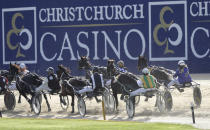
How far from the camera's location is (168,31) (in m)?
45.5

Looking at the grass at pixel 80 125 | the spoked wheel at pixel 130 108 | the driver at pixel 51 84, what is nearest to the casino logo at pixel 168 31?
the driver at pixel 51 84

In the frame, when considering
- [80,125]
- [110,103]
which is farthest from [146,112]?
[80,125]

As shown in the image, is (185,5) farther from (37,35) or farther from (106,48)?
(37,35)

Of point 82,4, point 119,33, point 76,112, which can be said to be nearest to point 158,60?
point 119,33

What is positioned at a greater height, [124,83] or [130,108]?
[124,83]

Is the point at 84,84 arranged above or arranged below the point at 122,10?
below

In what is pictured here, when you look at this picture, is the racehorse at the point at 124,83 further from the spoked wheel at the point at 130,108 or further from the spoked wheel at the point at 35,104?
the spoked wheel at the point at 35,104

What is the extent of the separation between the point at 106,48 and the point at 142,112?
17.0 m

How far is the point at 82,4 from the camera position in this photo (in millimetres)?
48719

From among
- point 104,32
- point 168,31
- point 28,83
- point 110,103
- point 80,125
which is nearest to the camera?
point 80,125

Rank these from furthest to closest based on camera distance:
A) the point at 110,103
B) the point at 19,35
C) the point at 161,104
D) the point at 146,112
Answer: the point at 19,35
the point at 110,103
the point at 146,112
the point at 161,104

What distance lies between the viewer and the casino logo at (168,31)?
45.3m

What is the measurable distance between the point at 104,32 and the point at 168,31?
175 inches

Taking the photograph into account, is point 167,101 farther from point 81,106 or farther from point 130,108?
point 81,106
